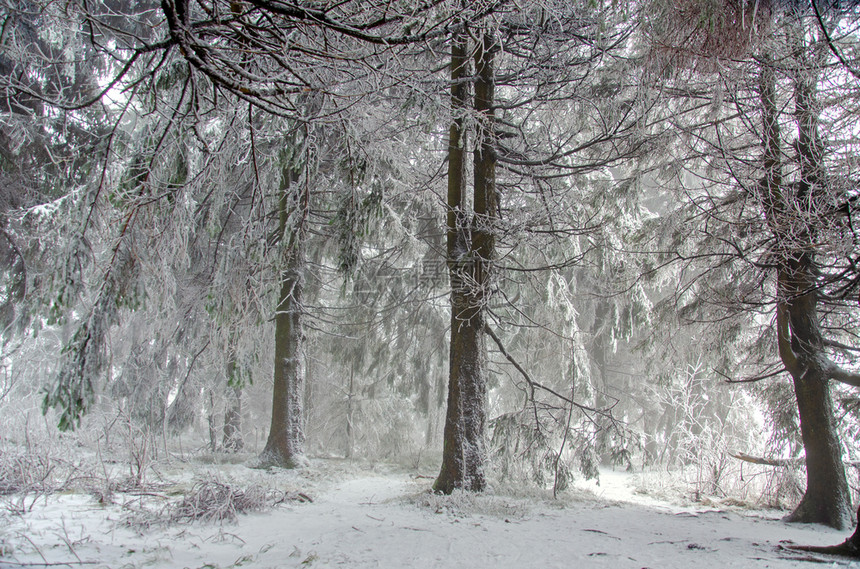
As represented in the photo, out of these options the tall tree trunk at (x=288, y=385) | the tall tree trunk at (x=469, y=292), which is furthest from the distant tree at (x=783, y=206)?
the tall tree trunk at (x=288, y=385)

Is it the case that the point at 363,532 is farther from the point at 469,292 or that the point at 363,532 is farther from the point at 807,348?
the point at 807,348

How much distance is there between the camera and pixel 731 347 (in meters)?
7.11

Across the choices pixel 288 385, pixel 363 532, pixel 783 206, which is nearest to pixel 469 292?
pixel 363 532

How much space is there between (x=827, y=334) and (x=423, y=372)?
7.59 meters

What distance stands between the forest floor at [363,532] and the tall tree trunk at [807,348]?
446 millimetres

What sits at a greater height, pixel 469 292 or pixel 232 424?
pixel 469 292

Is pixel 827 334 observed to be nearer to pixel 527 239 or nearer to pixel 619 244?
pixel 619 244

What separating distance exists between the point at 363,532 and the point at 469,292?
292cm

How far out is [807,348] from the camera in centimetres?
571

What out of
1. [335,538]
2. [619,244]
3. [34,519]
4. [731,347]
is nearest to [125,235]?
[34,519]

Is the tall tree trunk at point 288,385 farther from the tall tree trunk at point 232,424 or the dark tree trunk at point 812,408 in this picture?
the dark tree trunk at point 812,408

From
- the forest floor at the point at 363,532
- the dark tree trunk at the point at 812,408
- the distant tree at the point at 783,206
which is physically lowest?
the forest floor at the point at 363,532

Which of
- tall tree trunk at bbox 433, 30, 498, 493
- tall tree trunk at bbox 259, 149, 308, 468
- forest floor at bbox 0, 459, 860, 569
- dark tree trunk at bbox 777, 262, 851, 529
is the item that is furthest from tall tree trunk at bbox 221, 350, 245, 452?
dark tree trunk at bbox 777, 262, 851, 529

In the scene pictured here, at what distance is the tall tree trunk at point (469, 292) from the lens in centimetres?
586
